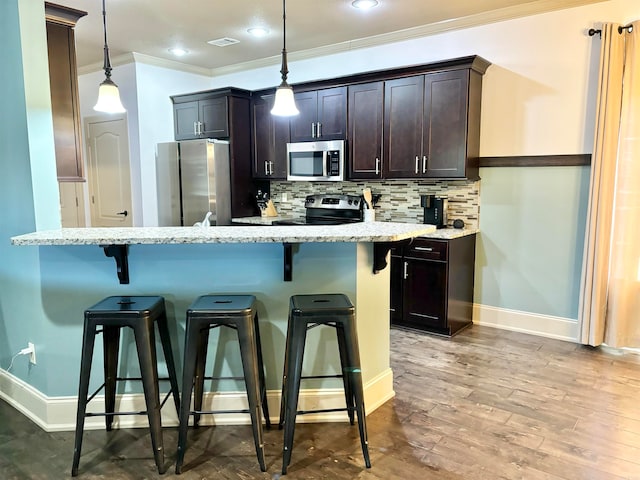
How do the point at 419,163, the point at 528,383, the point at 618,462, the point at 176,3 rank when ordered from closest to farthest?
the point at 618,462
the point at 528,383
the point at 176,3
the point at 419,163

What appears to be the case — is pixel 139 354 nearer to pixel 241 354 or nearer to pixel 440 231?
pixel 241 354

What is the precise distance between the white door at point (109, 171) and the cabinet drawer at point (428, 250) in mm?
3430

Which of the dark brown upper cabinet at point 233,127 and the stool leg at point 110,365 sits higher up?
the dark brown upper cabinet at point 233,127

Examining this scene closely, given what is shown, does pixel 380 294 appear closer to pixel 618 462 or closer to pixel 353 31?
pixel 618 462

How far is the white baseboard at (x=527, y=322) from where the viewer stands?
12.3ft

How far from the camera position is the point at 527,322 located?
3.95 meters

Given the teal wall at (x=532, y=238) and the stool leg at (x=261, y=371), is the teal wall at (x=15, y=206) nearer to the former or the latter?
the stool leg at (x=261, y=371)

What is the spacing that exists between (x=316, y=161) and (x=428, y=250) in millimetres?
1512

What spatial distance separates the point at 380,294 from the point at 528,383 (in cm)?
120

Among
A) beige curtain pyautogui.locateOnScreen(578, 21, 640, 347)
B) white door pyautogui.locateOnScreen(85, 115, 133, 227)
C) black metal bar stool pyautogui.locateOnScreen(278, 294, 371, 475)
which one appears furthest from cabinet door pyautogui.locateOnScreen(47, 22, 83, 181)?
beige curtain pyautogui.locateOnScreen(578, 21, 640, 347)

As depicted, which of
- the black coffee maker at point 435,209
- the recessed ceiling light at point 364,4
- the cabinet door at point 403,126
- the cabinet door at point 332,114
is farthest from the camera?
the cabinet door at point 332,114

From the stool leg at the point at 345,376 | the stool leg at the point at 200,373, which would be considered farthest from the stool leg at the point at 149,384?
the stool leg at the point at 345,376

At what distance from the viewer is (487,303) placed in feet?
13.6

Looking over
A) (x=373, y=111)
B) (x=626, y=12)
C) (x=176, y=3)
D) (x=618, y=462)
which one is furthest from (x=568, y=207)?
(x=176, y=3)
